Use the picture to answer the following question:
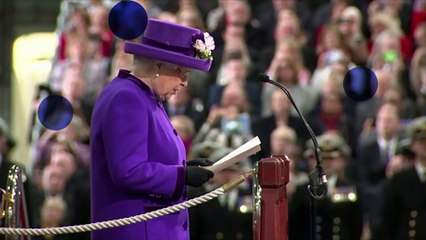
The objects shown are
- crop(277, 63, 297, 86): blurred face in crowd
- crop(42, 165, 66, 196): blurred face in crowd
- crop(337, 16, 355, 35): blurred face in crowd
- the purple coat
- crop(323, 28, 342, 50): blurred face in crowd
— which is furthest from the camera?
crop(337, 16, 355, 35): blurred face in crowd

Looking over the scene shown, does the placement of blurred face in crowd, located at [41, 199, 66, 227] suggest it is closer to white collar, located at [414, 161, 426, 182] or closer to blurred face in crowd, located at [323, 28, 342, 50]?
white collar, located at [414, 161, 426, 182]

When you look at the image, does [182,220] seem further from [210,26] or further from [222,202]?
[210,26]

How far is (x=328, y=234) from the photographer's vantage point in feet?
35.2

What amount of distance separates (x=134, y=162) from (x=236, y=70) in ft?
21.4

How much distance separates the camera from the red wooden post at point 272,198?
22.4 feet

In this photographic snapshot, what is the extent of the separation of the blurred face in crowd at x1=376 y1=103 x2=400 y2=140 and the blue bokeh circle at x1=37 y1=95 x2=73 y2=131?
11.9 ft

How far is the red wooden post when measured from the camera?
681 centimetres

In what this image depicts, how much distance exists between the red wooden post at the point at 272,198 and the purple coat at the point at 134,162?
1.31 ft

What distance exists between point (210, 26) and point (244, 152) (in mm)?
7587

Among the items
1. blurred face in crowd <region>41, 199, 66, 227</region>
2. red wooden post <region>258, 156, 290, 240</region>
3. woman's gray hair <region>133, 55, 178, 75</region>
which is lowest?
red wooden post <region>258, 156, 290, 240</region>

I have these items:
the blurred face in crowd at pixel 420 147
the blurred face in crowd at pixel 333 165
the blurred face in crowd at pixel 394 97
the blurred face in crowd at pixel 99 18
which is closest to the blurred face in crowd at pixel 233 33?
the blurred face in crowd at pixel 99 18

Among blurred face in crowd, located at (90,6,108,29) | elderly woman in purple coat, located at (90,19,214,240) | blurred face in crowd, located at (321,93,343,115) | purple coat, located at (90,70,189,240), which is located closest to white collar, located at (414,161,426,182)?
blurred face in crowd, located at (321,93,343,115)

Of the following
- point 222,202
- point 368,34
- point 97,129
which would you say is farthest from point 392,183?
point 97,129

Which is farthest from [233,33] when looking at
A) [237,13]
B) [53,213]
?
[53,213]
